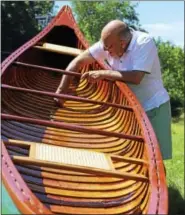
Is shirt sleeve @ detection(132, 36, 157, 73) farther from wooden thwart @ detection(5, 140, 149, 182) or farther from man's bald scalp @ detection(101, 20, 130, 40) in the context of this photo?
wooden thwart @ detection(5, 140, 149, 182)

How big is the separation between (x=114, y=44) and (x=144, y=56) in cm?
23

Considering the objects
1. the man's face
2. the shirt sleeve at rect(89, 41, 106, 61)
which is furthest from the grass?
the man's face

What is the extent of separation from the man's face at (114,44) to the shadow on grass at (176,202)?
1583 millimetres

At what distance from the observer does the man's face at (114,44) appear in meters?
3.68

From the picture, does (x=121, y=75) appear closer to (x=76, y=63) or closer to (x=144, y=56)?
(x=144, y=56)

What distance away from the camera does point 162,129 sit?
164 inches

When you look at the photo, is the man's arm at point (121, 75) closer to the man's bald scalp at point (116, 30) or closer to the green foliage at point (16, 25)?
the man's bald scalp at point (116, 30)

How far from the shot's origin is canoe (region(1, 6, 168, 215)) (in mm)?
2697

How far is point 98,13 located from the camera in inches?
859

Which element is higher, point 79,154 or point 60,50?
point 60,50

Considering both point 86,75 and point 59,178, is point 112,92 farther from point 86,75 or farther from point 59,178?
point 59,178

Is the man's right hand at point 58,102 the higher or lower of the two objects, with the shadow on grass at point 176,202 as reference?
higher

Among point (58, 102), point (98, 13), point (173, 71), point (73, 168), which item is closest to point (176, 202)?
point (58, 102)

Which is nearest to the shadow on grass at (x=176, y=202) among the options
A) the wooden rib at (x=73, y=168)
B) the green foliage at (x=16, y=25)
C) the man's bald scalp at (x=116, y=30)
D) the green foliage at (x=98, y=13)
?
the man's bald scalp at (x=116, y=30)
